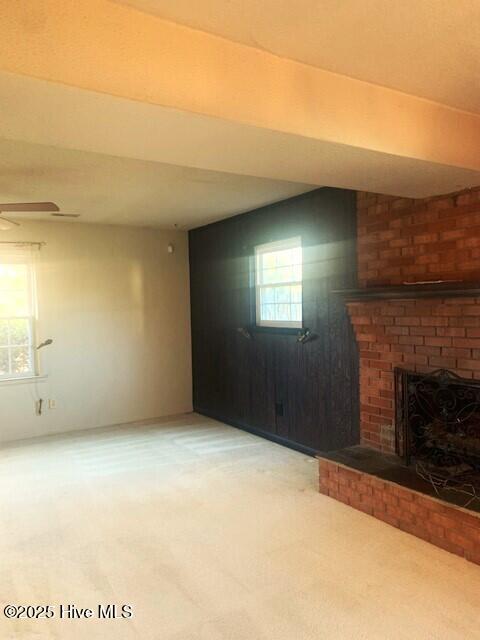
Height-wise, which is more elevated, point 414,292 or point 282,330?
point 414,292

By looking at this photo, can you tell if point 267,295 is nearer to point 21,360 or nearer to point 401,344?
point 401,344

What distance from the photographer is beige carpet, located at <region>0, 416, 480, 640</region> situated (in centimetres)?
210

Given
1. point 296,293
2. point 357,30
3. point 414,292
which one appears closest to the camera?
point 357,30

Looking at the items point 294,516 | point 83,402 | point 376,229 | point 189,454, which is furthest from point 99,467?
point 376,229

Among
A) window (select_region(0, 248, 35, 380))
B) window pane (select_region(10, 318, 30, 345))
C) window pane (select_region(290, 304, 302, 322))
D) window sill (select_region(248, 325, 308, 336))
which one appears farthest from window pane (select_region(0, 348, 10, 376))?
window pane (select_region(290, 304, 302, 322))

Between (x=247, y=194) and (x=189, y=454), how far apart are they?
2445 millimetres

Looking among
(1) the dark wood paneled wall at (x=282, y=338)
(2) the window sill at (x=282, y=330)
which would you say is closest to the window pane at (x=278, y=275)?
(1) the dark wood paneled wall at (x=282, y=338)

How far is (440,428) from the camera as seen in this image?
3.11 m

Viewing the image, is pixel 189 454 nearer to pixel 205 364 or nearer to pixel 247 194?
pixel 205 364

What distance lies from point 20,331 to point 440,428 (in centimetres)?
431

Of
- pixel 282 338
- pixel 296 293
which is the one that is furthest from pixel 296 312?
pixel 282 338

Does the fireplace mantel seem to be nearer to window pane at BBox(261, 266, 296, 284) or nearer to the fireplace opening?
the fireplace opening

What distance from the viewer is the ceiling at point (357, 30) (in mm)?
1565

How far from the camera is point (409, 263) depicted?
337 centimetres
